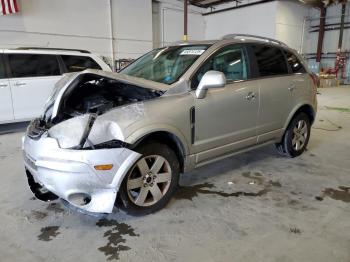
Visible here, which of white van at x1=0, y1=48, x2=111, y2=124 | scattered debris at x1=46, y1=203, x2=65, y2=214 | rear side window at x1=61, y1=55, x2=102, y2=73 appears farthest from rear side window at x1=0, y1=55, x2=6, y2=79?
scattered debris at x1=46, y1=203, x2=65, y2=214

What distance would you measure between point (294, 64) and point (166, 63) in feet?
5.65

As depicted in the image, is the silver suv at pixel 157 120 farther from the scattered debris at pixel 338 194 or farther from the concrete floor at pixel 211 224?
the scattered debris at pixel 338 194

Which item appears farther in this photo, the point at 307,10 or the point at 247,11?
the point at 307,10

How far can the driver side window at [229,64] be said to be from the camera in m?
2.79

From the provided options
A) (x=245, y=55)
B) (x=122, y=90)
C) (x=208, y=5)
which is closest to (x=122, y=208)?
(x=122, y=90)

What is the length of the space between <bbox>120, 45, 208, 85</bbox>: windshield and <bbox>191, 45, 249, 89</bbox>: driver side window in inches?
5.2

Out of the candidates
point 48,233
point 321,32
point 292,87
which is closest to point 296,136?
point 292,87

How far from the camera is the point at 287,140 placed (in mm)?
3768

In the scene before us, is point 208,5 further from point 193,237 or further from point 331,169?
point 193,237

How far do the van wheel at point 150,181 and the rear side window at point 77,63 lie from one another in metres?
4.08

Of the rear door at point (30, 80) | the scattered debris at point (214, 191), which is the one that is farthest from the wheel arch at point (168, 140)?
the rear door at point (30, 80)

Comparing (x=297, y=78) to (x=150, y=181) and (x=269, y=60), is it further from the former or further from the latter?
(x=150, y=181)

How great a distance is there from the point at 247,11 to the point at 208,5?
7.31ft

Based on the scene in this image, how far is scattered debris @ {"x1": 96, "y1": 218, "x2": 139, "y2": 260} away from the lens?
2008mm
